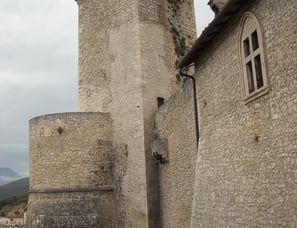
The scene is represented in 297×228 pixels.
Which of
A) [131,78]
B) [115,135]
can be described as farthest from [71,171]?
[131,78]

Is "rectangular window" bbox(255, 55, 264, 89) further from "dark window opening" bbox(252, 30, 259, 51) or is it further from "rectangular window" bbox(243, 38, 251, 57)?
"rectangular window" bbox(243, 38, 251, 57)

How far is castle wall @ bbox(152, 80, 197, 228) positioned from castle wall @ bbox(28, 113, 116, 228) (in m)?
2.33

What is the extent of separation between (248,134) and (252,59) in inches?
47.6

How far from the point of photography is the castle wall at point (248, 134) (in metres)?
5.06

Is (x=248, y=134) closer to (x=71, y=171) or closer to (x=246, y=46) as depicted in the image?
(x=246, y=46)

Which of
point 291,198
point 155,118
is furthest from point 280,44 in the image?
point 155,118

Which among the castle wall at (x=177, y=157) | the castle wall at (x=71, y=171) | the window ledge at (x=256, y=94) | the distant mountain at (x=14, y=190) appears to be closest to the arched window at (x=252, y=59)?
the window ledge at (x=256, y=94)

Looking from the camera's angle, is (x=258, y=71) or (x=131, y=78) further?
(x=131, y=78)

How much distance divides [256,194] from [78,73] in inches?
436

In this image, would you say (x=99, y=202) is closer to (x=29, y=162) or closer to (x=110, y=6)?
(x=29, y=162)

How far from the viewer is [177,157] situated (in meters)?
10.5

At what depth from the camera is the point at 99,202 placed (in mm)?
12906

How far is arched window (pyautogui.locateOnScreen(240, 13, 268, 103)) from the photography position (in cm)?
573

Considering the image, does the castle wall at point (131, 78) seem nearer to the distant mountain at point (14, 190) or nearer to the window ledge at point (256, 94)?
the window ledge at point (256, 94)
